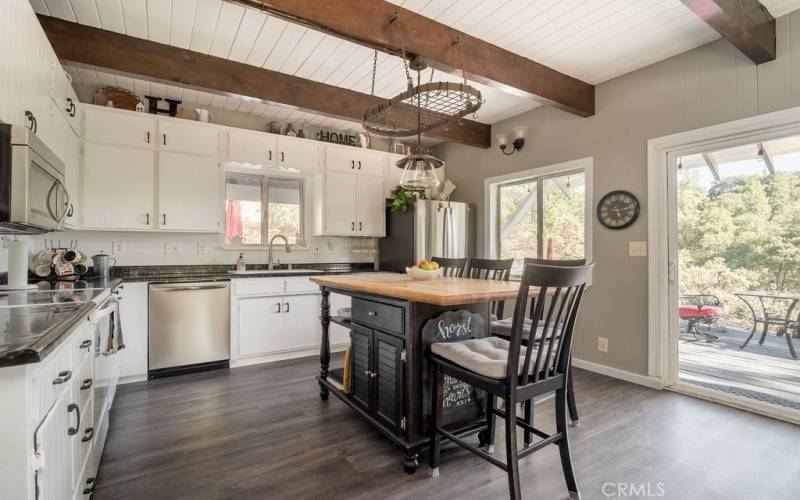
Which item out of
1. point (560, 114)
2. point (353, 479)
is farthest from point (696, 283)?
point (353, 479)

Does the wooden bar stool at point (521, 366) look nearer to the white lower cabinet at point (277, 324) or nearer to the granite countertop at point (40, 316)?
the granite countertop at point (40, 316)

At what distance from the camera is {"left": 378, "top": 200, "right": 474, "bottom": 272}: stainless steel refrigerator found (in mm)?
4516

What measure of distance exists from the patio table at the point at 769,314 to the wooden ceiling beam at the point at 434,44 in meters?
1.95

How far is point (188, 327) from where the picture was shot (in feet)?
11.3

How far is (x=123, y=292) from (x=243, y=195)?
1.64 m

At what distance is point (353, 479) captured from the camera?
6.14ft

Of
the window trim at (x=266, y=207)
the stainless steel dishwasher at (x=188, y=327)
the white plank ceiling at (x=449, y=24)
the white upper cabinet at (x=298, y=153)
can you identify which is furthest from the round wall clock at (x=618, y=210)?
the stainless steel dishwasher at (x=188, y=327)

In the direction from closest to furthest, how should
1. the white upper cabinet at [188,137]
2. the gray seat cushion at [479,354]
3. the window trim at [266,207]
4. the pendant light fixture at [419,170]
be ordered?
1. the gray seat cushion at [479,354]
2. the pendant light fixture at [419,170]
3. the white upper cabinet at [188,137]
4. the window trim at [266,207]

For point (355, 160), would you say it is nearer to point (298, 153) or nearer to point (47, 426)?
point (298, 153)

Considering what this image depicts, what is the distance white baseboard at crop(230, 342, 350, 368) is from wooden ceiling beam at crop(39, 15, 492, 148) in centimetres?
233

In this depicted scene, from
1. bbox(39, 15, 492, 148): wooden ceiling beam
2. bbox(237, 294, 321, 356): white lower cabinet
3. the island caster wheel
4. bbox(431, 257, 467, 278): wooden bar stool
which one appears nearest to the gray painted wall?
bbox(431, 257, 467, 278): wooden bar stool

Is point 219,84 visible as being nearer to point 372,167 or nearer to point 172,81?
point 172,81

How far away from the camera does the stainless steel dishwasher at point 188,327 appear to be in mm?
3324

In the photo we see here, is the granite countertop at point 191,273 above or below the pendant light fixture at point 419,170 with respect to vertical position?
below
